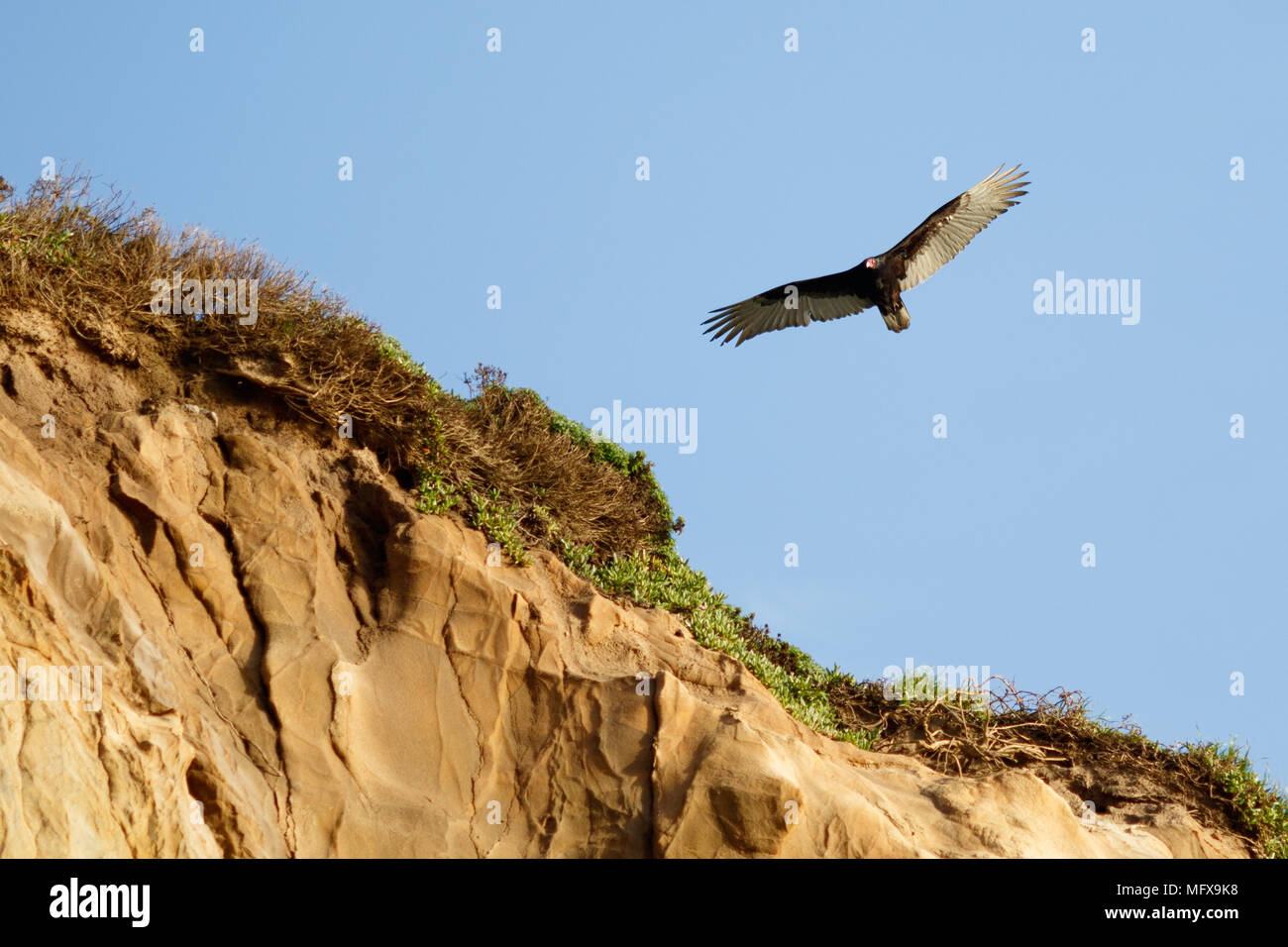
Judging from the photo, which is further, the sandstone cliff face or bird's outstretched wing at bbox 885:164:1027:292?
bird's outstretched wing at bbox 885:164:1027:292

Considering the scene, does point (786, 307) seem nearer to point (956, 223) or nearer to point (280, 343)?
point (956, 223)

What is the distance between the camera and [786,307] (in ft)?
51.1

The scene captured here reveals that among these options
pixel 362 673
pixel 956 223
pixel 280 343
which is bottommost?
pixel 362 673

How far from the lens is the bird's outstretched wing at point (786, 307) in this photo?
15328 mm

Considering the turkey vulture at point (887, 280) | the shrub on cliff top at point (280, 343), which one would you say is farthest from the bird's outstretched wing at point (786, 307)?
the shrub on cliff top at point (280, 343)

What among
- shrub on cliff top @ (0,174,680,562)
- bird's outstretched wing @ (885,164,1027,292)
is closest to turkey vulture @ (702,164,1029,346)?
bird's outstretched wing @ (885,164,1027,292)

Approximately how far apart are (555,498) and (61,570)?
5.69 m

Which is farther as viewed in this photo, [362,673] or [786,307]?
[786,307]

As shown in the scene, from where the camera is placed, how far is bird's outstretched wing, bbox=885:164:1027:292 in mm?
14469

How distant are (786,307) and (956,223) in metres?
2.36

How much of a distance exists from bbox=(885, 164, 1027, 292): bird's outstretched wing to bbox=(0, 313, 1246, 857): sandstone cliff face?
5871 millimetres

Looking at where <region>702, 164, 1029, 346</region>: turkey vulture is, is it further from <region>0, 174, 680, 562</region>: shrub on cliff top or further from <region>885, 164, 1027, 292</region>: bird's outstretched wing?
<region>0, 174, 680, 562</region>: shrub on cliff top

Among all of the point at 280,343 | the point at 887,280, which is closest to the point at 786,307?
the point at 887,280
